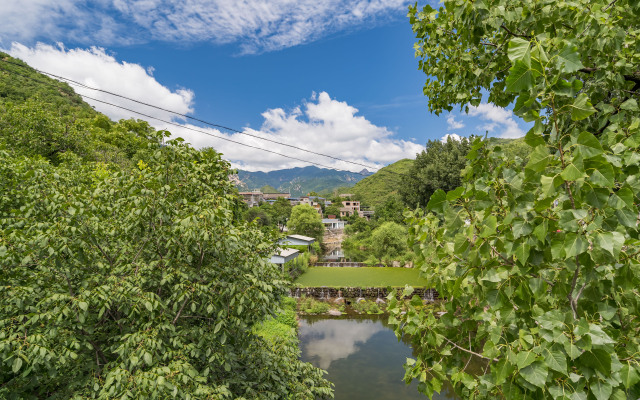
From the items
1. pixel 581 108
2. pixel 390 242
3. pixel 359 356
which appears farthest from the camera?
pixel 390 242

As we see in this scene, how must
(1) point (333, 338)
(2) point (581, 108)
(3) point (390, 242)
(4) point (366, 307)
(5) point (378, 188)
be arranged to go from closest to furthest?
(2) point (581, 108)
(1) point (333, 338)
(4) point (366, 307)
(3) point (390, 242)
(5) point (378, 188)

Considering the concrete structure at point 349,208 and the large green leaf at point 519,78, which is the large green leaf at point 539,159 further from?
the concrete structure at point 349,208

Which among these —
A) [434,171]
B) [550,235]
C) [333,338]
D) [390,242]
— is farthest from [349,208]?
[550,235]

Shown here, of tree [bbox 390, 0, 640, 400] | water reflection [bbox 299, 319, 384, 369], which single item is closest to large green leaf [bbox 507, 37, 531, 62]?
tree [bbox 390, 0, 640, 400]

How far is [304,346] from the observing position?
1344cm

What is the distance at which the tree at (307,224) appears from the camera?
38500mm

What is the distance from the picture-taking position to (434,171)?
24172 mm

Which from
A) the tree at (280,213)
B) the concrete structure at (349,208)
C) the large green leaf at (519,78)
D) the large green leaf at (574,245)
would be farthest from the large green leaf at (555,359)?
the concrete structure at (349,208)

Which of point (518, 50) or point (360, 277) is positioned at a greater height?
point (518, 50)

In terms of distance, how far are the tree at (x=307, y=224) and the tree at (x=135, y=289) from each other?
34.0 meters

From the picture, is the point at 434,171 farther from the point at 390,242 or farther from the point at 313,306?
the point at 313,306

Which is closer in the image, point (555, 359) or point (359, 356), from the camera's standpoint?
point (555, 359)

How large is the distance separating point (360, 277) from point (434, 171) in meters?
10.3

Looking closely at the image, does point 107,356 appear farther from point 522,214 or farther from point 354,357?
point 354,357
